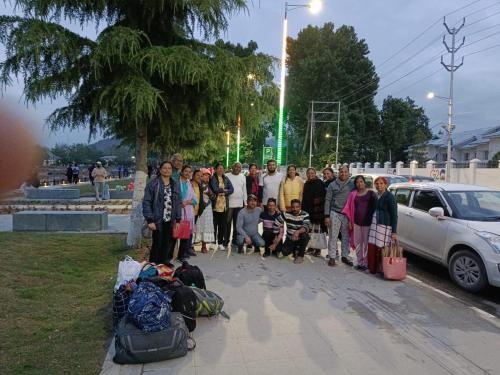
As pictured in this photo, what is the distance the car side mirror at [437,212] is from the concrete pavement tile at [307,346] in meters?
3.61

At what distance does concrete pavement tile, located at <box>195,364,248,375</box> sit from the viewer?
3.68 metres

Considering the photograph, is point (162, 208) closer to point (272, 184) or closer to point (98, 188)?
point (272, 184)

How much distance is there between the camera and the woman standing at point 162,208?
638cm

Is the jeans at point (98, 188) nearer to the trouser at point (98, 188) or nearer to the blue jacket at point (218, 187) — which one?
the trouser at point (98, 188)

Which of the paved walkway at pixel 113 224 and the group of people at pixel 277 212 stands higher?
the group of people at pixel 277 212

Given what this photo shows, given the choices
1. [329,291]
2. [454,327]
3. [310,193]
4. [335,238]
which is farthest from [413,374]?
[310,193]

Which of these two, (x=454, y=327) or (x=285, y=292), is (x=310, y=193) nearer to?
(x=285, y=292)

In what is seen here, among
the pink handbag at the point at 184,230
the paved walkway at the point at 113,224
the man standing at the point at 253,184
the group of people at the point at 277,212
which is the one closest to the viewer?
the group of people at the point at 277,212

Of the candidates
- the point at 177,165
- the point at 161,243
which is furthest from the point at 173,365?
the point at 177,165

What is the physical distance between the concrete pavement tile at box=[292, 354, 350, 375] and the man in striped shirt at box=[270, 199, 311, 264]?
147 inches

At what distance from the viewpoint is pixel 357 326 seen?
4762 millimetres

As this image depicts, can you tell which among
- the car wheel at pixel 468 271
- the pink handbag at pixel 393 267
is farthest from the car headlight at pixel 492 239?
the pink handbag at pixel 393 267

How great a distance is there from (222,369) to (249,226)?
15.1 ft

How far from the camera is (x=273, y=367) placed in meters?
3.80
